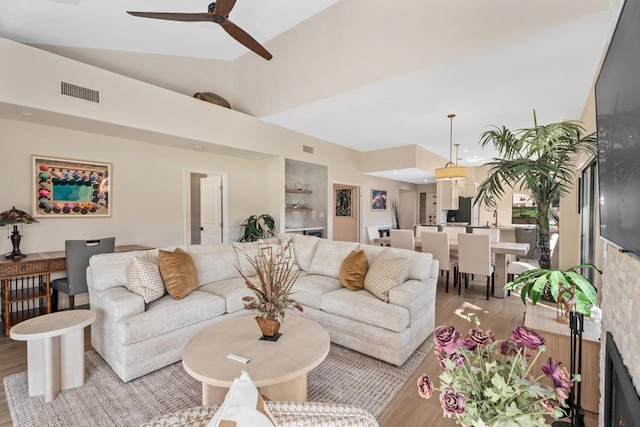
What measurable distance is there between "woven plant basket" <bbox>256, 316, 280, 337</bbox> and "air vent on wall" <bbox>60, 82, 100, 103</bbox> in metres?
3.42

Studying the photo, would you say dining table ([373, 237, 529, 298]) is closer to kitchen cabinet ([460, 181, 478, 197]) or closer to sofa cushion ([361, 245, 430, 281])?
sofa cushion ([361, 245, 430, 281])

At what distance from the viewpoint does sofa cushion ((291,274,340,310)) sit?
3.07 m

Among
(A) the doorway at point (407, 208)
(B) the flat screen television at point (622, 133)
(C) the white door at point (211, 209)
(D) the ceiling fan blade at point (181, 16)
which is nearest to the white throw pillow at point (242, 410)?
(B) the flat screen television at point (622, 133)

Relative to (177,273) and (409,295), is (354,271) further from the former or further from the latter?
(177,273)

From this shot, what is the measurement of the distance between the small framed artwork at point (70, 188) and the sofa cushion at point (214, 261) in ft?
6.21

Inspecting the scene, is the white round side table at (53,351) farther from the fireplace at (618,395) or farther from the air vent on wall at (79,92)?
the fireplace at (618,395)

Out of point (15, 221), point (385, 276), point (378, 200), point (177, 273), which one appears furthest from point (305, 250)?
point (378, 200)

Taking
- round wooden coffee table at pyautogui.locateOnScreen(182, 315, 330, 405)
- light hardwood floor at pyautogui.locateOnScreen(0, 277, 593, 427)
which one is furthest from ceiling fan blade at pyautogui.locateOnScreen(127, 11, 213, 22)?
light hardwood floor at pyautogui.locateOnScreen(0, 277, 593, 427)

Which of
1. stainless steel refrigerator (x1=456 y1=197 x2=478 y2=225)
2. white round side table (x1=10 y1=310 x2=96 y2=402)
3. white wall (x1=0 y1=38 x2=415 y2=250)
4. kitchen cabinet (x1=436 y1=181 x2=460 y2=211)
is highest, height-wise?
white wall (x1=0 y1=38 x2=415 y2=250)

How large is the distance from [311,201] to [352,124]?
2405mm

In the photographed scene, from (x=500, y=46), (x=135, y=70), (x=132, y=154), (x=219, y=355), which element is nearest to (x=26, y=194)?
(x=132, y=154)

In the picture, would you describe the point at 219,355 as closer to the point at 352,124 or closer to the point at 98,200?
the point at 98,200

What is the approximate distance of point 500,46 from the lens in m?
2.75

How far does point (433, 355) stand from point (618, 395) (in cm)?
161
